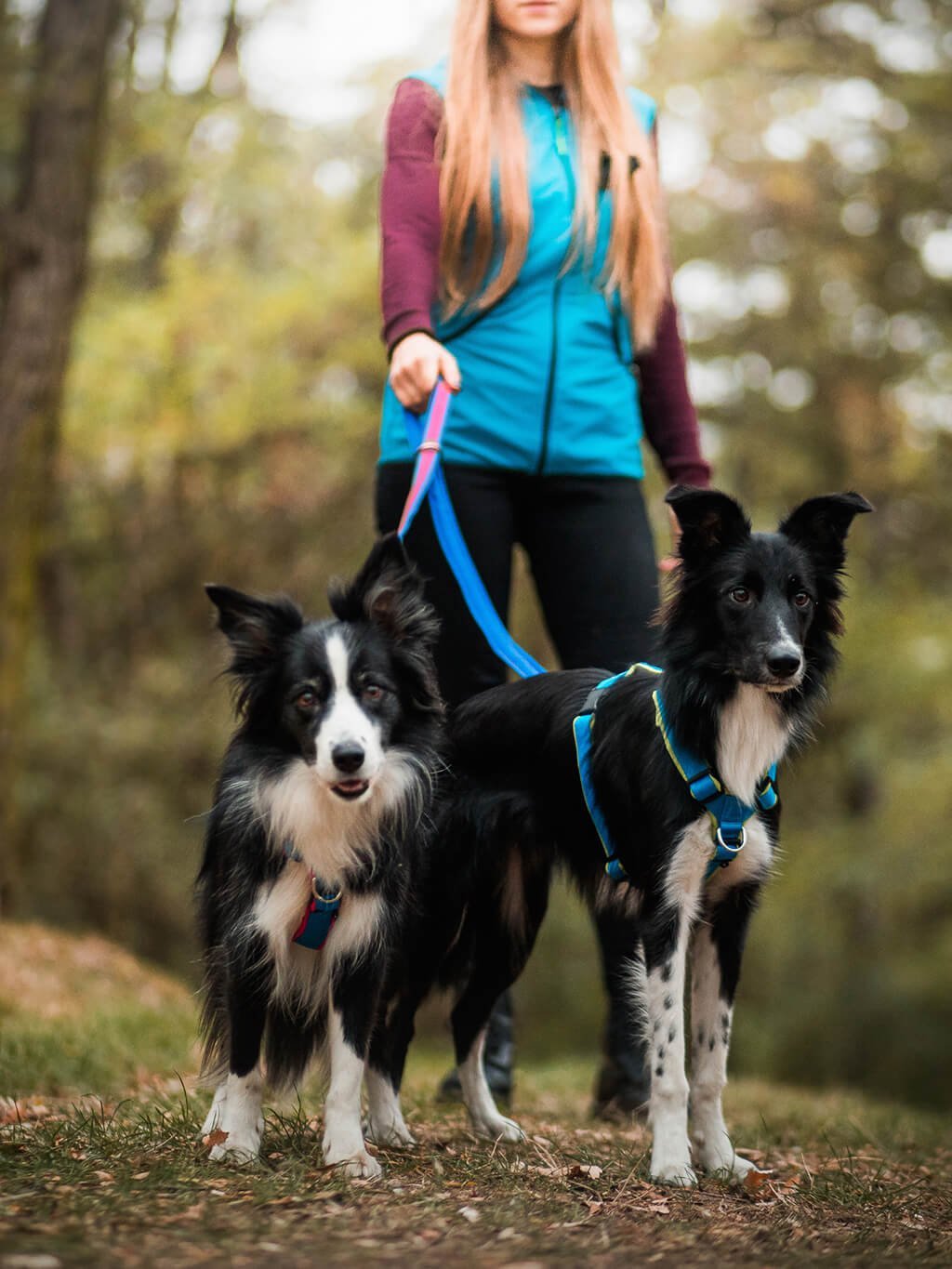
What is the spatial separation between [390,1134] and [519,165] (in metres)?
2.89

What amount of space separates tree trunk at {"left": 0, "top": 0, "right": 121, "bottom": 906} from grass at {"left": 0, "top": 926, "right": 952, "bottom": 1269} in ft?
14.6

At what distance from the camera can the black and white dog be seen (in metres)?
3.60


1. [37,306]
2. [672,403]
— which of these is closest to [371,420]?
[37,306]

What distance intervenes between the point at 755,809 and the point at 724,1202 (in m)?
0.99

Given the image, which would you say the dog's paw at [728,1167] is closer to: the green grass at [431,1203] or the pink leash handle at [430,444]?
the green grass at [431,1203]

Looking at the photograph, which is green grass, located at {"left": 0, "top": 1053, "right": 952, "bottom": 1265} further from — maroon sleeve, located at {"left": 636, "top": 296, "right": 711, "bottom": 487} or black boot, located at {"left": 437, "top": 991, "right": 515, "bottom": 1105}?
maroon sleeve, located at {"left": 636, "top": 296, "right": 711, "bottom": 487}

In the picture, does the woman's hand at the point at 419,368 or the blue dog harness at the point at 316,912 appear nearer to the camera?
the blue dog harness at the point at 316,912

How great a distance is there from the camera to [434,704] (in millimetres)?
3834

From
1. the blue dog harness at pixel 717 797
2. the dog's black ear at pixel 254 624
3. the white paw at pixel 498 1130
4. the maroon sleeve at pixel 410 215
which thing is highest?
the maroon sleeve at pixel 410 215

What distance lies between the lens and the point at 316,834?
3.67 m

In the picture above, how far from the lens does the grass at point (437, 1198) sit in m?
2.84

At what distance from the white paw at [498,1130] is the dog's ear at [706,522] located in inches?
70.0

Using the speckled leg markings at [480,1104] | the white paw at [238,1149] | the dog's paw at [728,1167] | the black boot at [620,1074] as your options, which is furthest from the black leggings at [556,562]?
the white paw at [238,1149]

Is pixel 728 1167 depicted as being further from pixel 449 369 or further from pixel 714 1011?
pixel 449 369
